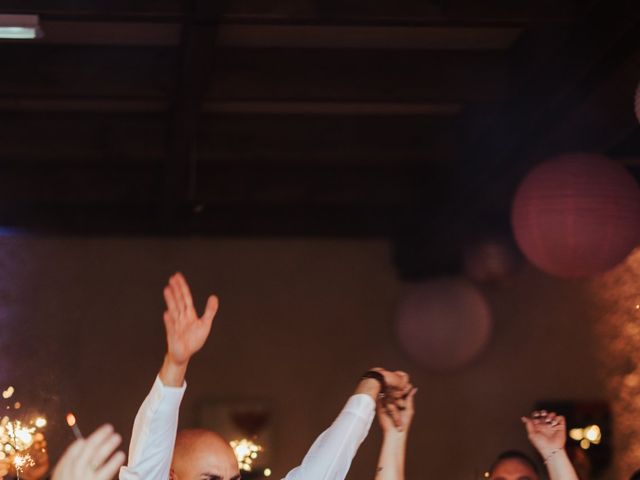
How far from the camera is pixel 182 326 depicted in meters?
1.55

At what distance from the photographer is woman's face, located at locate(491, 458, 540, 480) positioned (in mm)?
3281

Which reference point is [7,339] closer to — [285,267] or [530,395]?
[285,267]

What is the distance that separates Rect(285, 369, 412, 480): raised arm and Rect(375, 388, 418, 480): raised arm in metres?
0.23

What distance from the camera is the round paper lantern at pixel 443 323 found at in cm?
640

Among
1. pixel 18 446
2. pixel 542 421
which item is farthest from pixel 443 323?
pixel 18 446

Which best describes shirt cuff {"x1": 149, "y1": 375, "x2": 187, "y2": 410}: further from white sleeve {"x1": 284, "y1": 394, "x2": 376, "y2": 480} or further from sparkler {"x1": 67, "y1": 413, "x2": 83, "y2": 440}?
white sleeve {"x1": 284, "y1": 394, "x2": 376, "y2": 480}

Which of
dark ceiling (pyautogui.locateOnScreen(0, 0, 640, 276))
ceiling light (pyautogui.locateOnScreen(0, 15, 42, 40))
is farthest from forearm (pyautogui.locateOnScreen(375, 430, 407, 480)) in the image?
ceiling light (pyautogui.locateOnScreen(0, 15, 42, 40))

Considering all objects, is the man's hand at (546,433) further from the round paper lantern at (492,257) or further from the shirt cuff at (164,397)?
the round paper lantern at (492,257)

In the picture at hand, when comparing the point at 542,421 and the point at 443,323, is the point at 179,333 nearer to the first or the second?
the point at 542,421

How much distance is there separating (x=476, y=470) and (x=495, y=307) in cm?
96

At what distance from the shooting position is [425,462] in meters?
6.40

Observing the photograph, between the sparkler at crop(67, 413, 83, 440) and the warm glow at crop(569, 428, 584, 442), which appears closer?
the sparkler at crop(67, 413, 83, 440)

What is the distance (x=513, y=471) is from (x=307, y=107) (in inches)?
87.3

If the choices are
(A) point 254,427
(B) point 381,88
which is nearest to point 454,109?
(B) point 381,88
